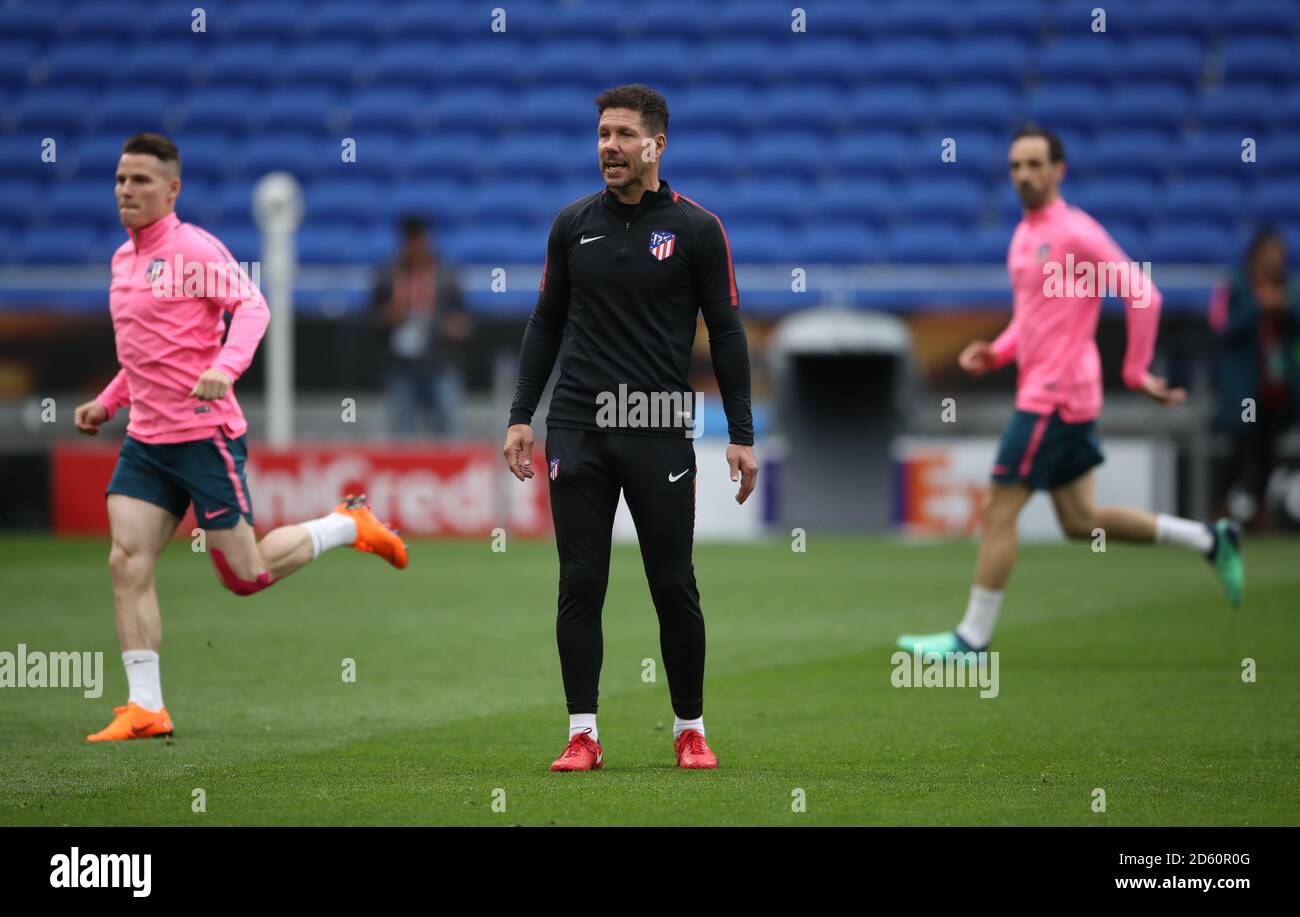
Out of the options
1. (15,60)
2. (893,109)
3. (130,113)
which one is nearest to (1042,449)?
(893,109)

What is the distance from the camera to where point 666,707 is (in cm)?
812

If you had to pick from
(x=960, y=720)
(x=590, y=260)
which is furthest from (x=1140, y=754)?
(x=590, y=260)

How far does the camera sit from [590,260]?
642 centimetres

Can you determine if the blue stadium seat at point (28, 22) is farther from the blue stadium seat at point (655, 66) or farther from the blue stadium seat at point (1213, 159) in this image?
the blue stadium seat at point (1213, 159)

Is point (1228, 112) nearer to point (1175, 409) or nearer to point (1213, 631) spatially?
point (1175, 409)

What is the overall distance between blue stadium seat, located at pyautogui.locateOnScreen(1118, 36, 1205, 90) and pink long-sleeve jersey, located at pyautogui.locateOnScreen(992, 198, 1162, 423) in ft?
44.5

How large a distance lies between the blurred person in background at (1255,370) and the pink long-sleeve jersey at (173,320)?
11.3 m

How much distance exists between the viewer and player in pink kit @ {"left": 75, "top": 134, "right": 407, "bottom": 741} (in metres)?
7.43

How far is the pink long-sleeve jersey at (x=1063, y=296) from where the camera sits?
914cm

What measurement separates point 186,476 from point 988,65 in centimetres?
1647

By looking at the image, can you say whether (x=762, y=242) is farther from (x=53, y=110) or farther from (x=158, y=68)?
(x=53, y=110)

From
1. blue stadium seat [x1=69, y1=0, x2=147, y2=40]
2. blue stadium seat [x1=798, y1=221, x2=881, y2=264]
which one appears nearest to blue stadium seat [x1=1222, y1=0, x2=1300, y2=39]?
blue stadium seat [x1=798, y1=221, x2=881, y2=264]

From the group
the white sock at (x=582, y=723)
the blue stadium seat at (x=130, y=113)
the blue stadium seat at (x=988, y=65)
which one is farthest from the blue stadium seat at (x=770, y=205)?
the white sock at (x=582, y=723)

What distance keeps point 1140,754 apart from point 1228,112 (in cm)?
1626
